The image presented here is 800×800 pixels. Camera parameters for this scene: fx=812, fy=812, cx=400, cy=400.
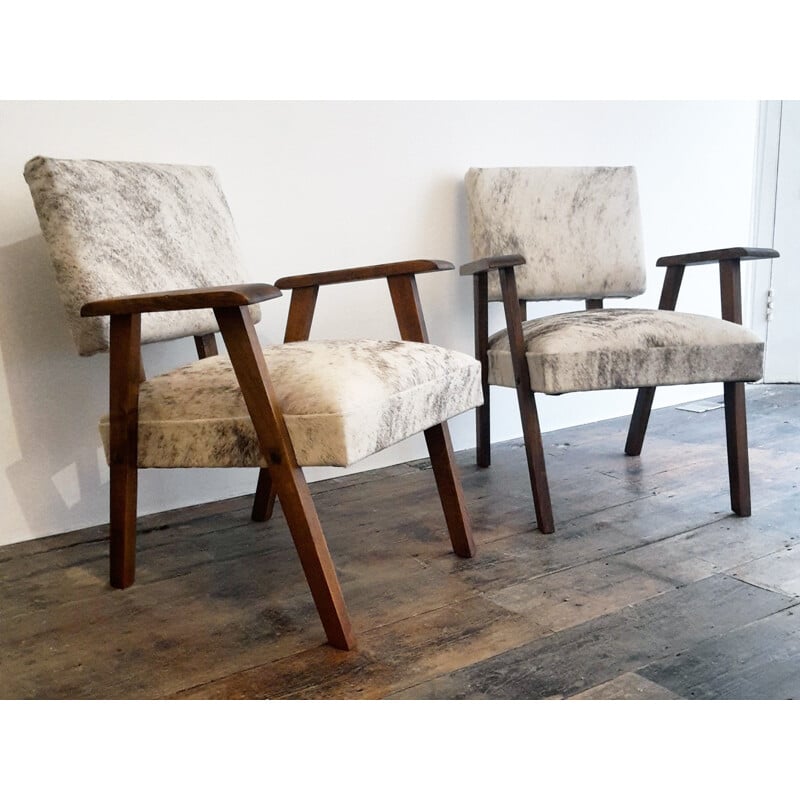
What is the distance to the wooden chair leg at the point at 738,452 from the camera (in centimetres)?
201

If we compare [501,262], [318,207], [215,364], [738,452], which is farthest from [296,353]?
[738,452]

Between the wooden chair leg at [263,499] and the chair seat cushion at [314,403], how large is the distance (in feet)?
1.64

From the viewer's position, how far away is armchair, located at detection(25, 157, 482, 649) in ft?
4.38

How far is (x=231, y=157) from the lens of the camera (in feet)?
7.55

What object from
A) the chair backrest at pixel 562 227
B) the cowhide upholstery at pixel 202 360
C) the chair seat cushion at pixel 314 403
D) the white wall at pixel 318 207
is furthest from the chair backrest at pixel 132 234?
the chair backrest at pixel 562 227

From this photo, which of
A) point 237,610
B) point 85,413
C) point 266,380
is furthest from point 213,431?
point 85,413

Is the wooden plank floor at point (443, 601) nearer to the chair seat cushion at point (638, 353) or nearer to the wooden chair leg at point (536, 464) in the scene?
the wooden chair leg at point (536, 464)

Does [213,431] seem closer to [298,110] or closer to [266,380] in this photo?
[266,380]

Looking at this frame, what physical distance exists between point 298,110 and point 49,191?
3.25 feet

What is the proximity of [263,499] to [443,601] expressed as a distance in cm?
69

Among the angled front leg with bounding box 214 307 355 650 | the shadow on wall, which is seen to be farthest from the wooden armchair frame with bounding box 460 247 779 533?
the shadow on wall

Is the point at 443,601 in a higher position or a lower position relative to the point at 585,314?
lower

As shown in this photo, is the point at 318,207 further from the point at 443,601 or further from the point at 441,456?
A: the point at 443,601

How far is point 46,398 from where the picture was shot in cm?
206
